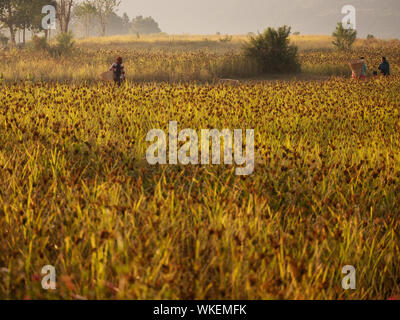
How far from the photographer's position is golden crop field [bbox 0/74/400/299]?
2091 millimetres

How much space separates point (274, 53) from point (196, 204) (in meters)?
17.0

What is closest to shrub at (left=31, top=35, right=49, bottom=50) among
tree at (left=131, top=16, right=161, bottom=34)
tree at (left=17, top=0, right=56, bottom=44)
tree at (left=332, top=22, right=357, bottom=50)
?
tree at (left=17, top=0, right=56, bottom=44)

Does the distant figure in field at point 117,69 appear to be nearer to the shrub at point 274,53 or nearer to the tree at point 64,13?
the shrub at point 274,53

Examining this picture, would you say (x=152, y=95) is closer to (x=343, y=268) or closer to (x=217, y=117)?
(x=217, y=117)

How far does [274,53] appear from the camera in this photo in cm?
1870

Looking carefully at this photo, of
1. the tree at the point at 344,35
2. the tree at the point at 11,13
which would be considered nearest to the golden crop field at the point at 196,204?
the tree at the point at 344,35

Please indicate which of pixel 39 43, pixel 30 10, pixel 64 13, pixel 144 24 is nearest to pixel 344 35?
pixel 39 43

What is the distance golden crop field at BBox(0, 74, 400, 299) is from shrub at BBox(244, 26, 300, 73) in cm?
984

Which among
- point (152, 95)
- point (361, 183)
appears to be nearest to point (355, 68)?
point (152, 95)

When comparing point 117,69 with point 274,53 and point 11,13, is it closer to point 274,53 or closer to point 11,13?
point 274,53

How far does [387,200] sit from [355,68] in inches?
536

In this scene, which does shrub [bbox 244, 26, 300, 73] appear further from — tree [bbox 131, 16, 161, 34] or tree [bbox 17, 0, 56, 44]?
tree [bbox 131, 16, 161, 34]
